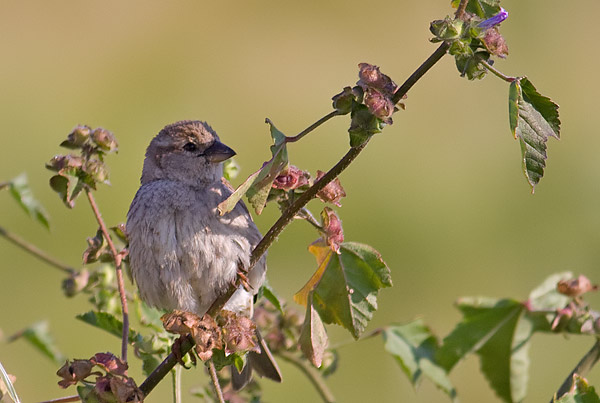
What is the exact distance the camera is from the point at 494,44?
1658 millimetres

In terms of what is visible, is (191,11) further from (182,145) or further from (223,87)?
(182,145)

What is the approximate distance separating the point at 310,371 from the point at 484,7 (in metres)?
1.37

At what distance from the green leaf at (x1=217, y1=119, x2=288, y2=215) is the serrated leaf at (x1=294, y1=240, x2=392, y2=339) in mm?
389

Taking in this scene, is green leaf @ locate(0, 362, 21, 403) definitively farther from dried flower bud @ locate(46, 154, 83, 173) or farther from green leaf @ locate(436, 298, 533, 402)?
green leaf @ locate(436, 298, 533, 402)

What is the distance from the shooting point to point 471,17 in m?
1.71

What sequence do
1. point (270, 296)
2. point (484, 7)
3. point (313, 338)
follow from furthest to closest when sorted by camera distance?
point (270, 296) < point (313, 338) < point (484, 7)

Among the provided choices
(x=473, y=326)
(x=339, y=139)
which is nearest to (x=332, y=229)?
(x=473, y=326)

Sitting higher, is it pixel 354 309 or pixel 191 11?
pixel 191 11

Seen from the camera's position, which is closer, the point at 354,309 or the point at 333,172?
the point at 333,172

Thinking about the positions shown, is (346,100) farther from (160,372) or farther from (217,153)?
(217,153)

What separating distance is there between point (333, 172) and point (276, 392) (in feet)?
13.5

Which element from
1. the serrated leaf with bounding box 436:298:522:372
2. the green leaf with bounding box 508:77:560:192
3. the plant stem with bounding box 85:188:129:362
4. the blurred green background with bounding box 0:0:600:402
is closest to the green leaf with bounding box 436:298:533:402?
the serrated leaf with bounding box 436:298:522:372

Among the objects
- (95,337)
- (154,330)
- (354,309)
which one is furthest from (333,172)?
(95,337)

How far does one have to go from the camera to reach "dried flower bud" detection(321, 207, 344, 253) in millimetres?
2100
